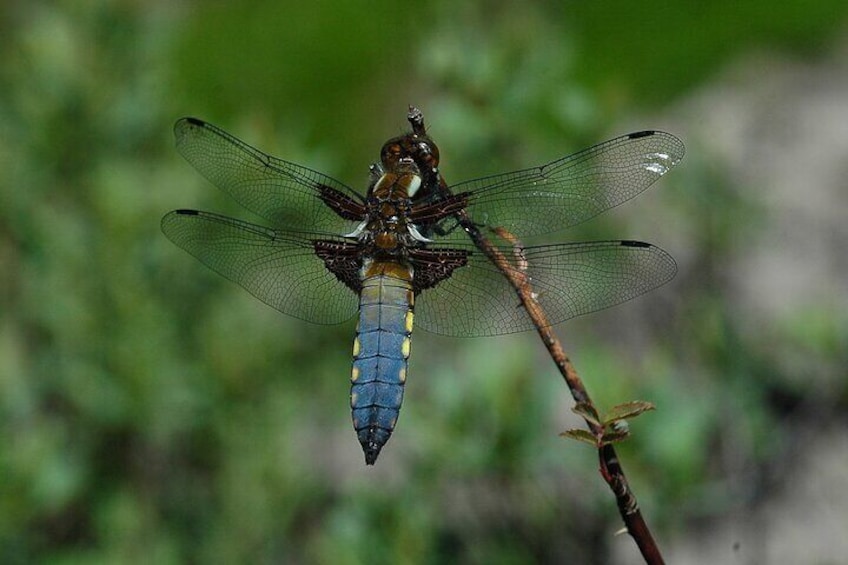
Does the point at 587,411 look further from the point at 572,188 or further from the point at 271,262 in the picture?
the point at 271,262

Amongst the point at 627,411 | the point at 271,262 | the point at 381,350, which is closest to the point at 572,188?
the point at 381,350

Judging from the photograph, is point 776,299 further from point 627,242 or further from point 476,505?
point 627,242

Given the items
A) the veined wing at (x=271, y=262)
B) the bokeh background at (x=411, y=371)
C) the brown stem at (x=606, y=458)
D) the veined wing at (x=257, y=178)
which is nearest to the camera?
the brown stem at (x=606, y=458)

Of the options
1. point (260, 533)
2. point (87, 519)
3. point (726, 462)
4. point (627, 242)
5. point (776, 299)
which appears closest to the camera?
point (627, 242)

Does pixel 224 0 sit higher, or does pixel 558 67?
pixel 224 0

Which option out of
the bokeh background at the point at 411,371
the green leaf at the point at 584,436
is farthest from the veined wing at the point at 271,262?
the green leaf at the point at 584,436

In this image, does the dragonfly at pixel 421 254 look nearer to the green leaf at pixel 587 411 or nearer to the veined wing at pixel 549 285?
the veined wing at pixel 549 285

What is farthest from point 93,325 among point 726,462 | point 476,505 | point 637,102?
point 637,102

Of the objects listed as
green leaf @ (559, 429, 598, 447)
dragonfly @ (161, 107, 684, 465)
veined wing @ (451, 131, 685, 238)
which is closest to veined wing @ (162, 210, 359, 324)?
dragonfly @ (161, 107, 684, 465)
